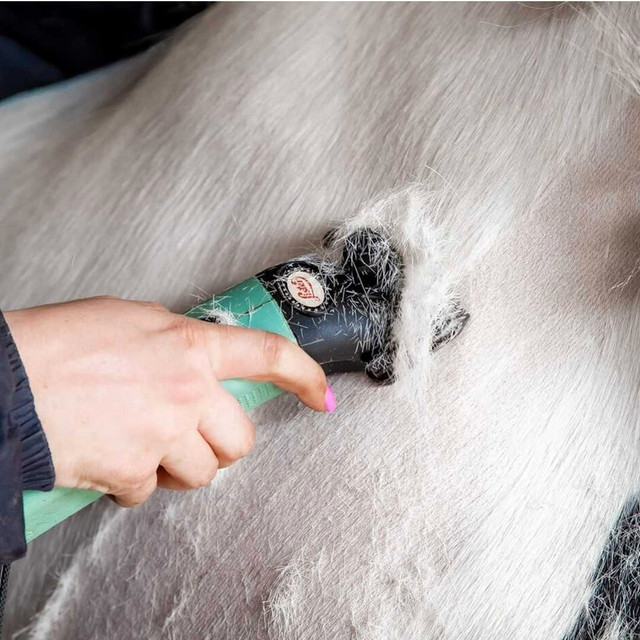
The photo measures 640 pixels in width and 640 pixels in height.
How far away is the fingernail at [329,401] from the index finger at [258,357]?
0.9 inches

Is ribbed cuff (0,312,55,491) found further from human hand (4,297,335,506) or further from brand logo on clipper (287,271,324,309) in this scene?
brand logo on clipper (287,271,324,309)

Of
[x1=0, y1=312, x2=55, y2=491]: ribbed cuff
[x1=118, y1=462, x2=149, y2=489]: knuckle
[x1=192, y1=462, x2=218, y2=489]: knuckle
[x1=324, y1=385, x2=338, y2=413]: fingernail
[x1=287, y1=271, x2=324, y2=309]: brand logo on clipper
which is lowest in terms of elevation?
[x1=192, y1=462, x2=218, y2=489]: knuckle

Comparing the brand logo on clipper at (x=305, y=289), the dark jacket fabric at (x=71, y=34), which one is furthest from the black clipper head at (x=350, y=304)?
the dark jacket fabric at (x=71, y=34)

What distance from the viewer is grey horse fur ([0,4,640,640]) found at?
470mm

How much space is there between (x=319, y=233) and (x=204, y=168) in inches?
5.0

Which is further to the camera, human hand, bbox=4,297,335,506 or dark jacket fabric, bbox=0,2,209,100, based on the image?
dark jacket fabric, bbox=0,2,209,100

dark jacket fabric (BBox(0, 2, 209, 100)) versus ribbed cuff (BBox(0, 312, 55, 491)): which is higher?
dark jacket fabric (BBox(0, 2, 209, 100))

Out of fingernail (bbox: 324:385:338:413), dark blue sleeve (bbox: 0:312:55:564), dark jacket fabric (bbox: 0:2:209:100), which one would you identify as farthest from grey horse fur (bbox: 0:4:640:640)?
dark jacket fabric (bbox: 0:2:209:100)

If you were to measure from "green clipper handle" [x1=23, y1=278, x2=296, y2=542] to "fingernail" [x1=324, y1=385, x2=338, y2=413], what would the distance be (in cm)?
4

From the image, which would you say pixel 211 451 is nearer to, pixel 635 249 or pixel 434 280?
pixel 434 280

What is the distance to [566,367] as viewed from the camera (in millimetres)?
482

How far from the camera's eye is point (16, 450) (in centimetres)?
41

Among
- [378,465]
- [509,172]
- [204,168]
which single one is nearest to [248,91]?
[204,168]

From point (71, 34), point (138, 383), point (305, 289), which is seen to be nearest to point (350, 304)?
point (305, 289)
